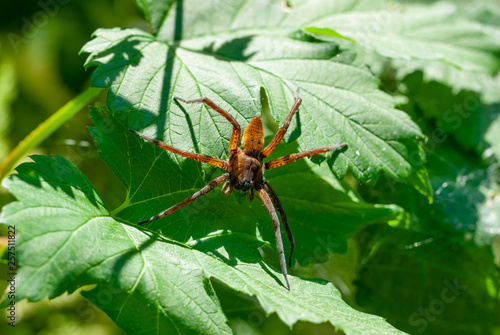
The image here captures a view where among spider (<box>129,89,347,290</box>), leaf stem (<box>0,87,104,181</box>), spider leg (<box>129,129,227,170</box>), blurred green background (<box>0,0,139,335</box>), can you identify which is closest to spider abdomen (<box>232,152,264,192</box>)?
spider (<box>129,89,347,290</box>)

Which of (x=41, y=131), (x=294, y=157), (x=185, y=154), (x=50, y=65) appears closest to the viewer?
(x=185, y=154)

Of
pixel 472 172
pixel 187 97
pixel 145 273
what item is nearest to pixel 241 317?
pixel 145 273

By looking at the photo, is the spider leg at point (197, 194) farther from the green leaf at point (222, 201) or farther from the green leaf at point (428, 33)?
the green leaf at point (428, 33)

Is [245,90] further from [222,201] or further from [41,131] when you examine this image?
[41,131]

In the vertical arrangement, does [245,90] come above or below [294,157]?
above

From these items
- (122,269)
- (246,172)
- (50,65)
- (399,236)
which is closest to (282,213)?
(246,172)

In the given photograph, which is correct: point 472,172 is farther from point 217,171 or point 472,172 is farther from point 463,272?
point 217,171
